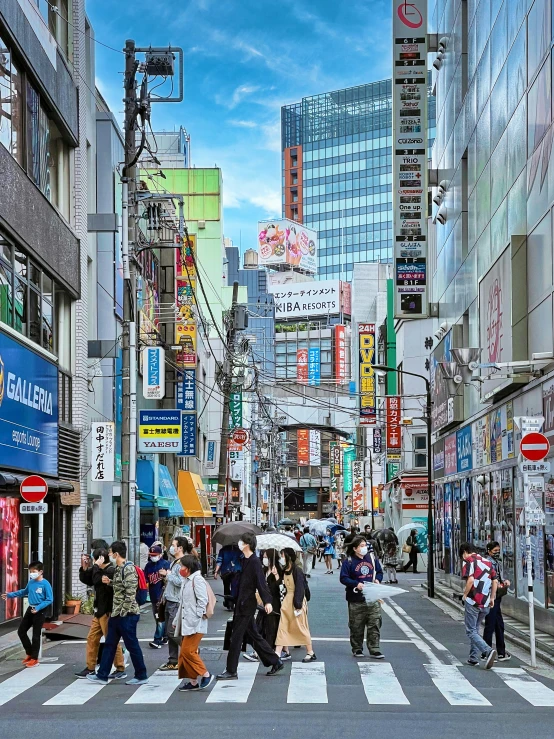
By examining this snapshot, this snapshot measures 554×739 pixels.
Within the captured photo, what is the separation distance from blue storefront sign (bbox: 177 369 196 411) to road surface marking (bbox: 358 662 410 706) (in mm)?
31846

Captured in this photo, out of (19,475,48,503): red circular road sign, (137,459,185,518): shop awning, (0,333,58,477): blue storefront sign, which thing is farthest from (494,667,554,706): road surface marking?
(137,459,185,518): shop awning

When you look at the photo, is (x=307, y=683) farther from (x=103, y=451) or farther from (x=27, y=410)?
(x=103, y=451)

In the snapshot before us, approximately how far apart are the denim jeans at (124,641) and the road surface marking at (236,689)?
3.46 feet

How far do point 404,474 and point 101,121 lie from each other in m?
31.8

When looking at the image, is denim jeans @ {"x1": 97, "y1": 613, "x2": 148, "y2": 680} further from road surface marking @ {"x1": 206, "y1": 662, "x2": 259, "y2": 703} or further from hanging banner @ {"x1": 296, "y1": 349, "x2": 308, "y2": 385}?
hanging banner @ {"x1": 296, "y1": 349, "x2": 308, "y2": 385}

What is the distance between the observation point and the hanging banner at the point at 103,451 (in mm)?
27078

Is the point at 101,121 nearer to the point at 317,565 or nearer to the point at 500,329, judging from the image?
the point at 500,329

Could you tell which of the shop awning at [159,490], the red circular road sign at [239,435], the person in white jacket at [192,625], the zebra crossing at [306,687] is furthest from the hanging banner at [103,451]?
the red circular road sign at [239,435]

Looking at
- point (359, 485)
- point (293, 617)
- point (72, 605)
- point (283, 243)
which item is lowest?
point (72, 605)

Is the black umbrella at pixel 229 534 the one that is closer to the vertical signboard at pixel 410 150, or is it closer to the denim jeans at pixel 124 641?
the denim jeans at pixel 124 641

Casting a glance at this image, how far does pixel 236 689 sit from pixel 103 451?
14502mm

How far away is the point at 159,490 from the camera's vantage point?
40688 mm

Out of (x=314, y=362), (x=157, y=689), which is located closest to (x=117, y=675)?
(x=157, y=689)

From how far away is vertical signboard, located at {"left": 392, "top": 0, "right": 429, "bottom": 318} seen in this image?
32.0 metres
